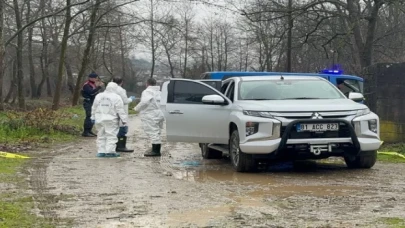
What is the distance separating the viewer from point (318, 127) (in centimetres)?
934

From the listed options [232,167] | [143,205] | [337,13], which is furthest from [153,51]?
[143,205]

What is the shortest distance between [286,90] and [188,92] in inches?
69.5

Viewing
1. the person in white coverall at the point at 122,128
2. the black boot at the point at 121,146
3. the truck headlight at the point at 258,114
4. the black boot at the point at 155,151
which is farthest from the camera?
the black boot at the point at 121,146

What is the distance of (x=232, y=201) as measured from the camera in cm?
711

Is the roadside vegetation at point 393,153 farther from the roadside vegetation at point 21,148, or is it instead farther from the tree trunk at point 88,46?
the tree trunk at point 88,46

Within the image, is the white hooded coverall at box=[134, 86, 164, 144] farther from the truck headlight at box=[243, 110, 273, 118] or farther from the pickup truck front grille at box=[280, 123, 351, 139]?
the pickup truck front grille at box=[280, 123, 351, 139]

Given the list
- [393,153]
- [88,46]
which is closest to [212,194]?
[393,153]

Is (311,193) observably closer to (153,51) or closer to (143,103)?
(143,103)

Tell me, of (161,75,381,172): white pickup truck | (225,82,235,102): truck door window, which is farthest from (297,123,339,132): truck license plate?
(225,82,235,102): truck door window

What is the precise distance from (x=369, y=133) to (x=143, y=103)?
15.3ft

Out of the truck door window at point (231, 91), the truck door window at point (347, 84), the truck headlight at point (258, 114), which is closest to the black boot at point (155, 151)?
the truck door window at point (231, 91)

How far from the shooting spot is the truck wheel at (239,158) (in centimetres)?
970

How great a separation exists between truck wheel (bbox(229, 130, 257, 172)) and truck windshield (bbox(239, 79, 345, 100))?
0.80m

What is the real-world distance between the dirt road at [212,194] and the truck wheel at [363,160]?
19cm
